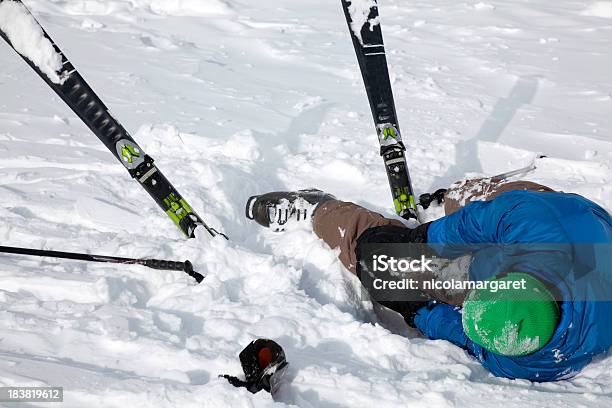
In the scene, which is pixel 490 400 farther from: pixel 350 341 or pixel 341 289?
pixel 341 289

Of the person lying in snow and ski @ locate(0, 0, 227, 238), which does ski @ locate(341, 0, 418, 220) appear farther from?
ski @ locate(0, 0, 227, 238)

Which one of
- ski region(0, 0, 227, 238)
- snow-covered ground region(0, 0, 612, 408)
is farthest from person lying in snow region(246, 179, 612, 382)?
ski region(0, 0, 227, 238)

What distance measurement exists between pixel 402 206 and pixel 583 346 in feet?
4.85

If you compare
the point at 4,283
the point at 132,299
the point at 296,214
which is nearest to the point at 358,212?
the point at 296,214

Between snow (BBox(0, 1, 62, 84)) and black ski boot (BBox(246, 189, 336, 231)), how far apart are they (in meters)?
1.25

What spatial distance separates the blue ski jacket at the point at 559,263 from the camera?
1.98 metres

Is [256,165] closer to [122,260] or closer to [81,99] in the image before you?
[81,99]

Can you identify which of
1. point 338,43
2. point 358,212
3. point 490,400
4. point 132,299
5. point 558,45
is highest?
point 338,43

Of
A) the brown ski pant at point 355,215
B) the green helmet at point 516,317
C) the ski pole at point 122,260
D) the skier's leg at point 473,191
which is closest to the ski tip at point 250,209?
the brown ski pant at point 355,215

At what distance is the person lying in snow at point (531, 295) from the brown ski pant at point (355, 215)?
15 centimetres

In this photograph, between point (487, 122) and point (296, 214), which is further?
point (487, 122)

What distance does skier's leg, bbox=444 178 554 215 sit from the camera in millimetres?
3040

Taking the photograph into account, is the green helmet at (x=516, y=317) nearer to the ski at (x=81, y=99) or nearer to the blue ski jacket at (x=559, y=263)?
the blue ski jacket at (x=559, y=263)

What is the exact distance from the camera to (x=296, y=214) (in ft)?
10.6
